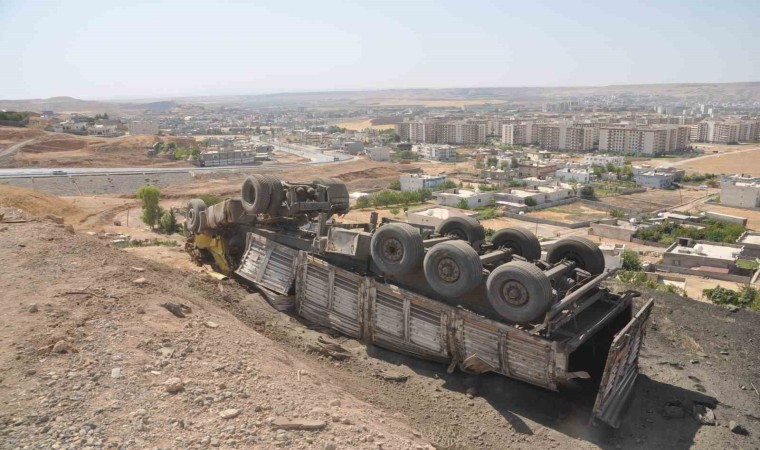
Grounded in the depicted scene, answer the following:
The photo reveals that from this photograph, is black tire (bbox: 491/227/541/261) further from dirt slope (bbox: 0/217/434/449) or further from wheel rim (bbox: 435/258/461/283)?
dirt slope (bbox: 0/217/434/449)

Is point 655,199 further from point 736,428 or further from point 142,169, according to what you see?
point 736,428

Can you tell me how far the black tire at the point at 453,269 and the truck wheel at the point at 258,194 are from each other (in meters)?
3.61

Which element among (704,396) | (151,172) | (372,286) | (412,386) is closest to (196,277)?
(372,286)

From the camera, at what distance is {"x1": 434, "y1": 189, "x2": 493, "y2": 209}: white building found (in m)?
46.3

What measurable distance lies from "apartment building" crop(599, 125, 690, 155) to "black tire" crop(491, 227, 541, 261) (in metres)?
92.6

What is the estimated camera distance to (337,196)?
36.0 ft

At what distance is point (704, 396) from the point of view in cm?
794

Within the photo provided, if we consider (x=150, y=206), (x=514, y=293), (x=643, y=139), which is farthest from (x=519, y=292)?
(x=643, y=139)

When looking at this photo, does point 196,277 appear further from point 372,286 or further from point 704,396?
point 704,396

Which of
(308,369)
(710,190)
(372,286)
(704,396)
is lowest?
(710,190)

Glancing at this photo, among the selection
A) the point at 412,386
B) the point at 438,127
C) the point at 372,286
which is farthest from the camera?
the point at 438,127

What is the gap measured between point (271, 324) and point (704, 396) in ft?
20.9

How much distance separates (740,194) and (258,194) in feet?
170

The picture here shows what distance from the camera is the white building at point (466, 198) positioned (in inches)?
1822
